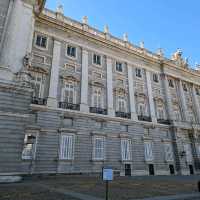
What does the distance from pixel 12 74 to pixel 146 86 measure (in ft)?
68.1

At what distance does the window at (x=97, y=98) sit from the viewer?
80.1 ft

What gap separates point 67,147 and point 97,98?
7546 mm

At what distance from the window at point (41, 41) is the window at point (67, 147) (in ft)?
36.0

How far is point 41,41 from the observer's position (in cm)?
2312

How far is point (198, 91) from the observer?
128 ft

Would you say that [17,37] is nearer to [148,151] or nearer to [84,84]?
[84,84]

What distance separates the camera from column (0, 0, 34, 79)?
→ 16220mm

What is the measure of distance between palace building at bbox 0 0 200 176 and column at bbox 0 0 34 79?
83 mm

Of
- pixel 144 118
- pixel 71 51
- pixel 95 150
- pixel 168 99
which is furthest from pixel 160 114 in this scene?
pixel 71 51

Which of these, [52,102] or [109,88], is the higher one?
[109,88]

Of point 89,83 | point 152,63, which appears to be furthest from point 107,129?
point 152,63

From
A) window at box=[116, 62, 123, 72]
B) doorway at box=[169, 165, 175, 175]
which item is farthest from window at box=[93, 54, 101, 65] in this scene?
doorway at box=[169, 165, 175, 175]

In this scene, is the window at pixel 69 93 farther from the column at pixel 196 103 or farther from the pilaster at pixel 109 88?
the column at pixel 196 103

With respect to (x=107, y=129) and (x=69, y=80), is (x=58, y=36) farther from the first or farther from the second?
(x=107, y=129)
